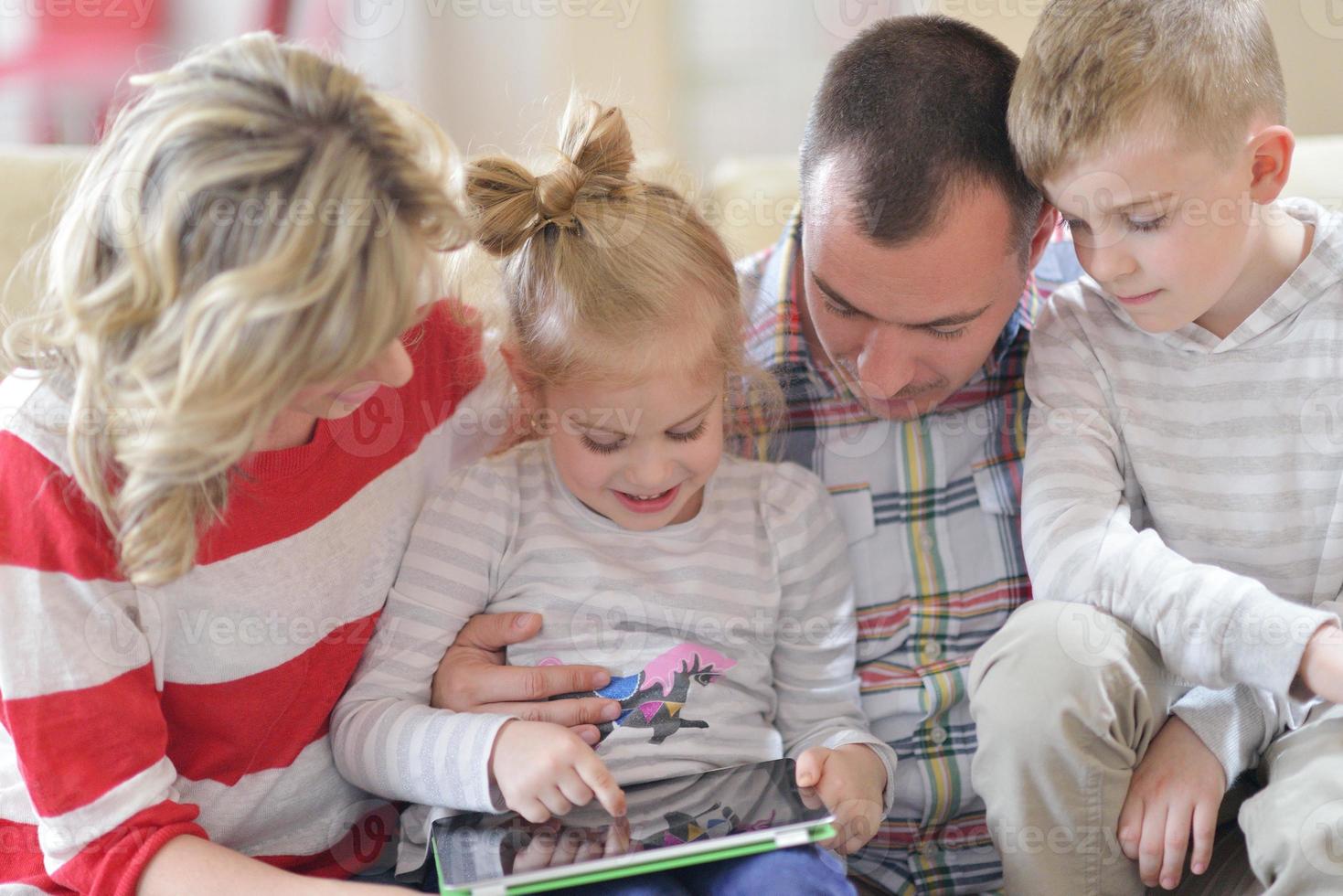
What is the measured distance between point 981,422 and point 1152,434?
19 cm

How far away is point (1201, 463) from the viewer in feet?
3.81

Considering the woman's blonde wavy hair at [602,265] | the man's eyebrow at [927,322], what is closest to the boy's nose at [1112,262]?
the man's eyebrow at [927,322]

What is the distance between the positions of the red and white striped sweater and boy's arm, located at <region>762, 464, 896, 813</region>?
1.09 ft

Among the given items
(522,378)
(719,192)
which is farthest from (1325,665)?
(719,192)

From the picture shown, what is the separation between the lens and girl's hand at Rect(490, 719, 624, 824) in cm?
98

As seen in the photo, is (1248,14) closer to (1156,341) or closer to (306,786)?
(1156,341)

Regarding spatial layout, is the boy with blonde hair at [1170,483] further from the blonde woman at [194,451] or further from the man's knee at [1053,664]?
the blonde woman at [194,451]

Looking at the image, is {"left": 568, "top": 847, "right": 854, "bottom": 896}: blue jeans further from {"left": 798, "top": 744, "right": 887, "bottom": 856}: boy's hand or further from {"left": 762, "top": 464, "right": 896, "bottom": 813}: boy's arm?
{"left": 762, "top": 464, "right": 896, "bottom": 813}: boy's arm

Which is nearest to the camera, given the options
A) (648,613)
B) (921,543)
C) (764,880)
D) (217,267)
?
(217,267)

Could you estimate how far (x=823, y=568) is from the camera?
1.23 m

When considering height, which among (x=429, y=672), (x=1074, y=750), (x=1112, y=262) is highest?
(x=1112, y=262)

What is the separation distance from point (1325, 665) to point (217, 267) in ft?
2.82

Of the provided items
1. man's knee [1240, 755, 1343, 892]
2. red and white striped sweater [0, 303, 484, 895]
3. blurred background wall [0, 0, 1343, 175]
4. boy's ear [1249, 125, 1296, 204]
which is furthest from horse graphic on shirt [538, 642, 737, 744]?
blurred background wall [0, 0, 1343, 175]

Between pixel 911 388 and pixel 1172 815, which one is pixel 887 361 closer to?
pixel 911 388
